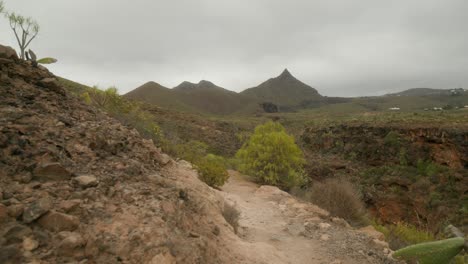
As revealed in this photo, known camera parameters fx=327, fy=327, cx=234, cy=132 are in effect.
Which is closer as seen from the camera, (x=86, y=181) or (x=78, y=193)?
(x=78, y=193)

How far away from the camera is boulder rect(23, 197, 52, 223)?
2.91 meters

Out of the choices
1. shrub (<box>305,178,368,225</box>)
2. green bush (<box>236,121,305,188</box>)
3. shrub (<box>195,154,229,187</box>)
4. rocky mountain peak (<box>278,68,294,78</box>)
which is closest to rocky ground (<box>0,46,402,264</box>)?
shrub (<box>305,178,368,225</box>)

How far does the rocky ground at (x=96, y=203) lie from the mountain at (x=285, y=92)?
9811 cm

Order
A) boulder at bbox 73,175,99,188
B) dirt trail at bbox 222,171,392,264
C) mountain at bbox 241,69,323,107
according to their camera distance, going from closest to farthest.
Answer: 1. boulder at bbox 73,175,99,188
2. dirt trail at bbox 222,171,392,264
3. mountain at bbox 241,69,323,107

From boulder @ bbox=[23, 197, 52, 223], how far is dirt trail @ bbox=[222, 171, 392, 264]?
2875mm

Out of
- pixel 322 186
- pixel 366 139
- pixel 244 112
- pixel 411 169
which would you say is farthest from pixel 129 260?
pixel 244 112

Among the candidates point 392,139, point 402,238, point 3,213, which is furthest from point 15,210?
point 392,139

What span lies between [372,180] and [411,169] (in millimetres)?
2381

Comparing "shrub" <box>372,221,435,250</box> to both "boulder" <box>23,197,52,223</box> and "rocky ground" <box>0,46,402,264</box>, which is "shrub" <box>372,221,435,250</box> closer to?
"rocky ground" <box>0,46,402,264</box>

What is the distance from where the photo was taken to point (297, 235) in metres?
6.45

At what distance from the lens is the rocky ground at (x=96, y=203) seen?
2951 mm

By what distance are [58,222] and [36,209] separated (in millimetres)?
230

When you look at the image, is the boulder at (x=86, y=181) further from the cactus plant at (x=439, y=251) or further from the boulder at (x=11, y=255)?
the cactus plant at (x=439, y=251)

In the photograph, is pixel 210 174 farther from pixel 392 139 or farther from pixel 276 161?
pixel 392 139
